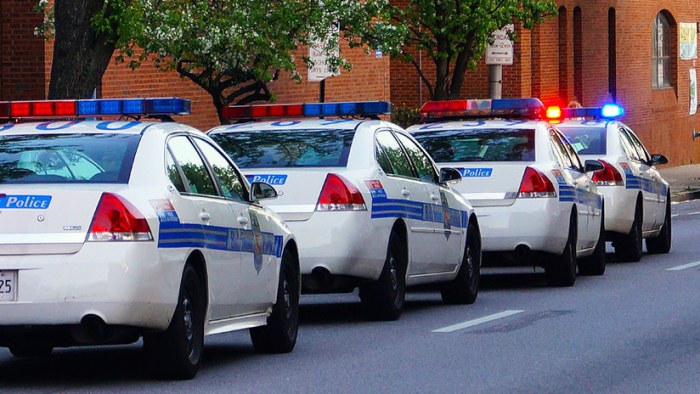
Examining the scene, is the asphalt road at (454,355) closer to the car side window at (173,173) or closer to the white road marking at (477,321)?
the white road marking at (477,321)

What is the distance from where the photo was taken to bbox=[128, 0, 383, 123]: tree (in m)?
18.2

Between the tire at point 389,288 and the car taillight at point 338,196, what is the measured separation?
552 millimetres

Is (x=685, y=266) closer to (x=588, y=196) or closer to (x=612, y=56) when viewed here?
(x=588, y=196)

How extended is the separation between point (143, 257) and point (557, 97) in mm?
31097

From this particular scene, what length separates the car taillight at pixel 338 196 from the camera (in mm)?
10625

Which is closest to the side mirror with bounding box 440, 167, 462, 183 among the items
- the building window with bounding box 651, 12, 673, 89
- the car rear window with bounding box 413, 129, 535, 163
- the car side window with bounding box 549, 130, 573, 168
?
the car rear window with bounding box 413, 129, 535, 163

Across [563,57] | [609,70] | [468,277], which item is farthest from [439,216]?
[609,70]

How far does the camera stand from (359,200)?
10695 millimetres

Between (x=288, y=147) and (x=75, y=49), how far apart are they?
589 centimetres

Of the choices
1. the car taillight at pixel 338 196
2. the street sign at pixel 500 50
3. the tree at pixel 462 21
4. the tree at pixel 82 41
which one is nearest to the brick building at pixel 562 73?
the tree at pixel 462 21

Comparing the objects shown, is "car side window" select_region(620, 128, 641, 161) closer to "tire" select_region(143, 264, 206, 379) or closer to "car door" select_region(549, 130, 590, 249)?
"car door" select_region(549, 130, 590, 249)

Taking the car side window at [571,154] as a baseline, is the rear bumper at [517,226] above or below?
below

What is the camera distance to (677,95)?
4547cm

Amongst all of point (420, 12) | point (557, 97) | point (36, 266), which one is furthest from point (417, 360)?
point (557, 97)
